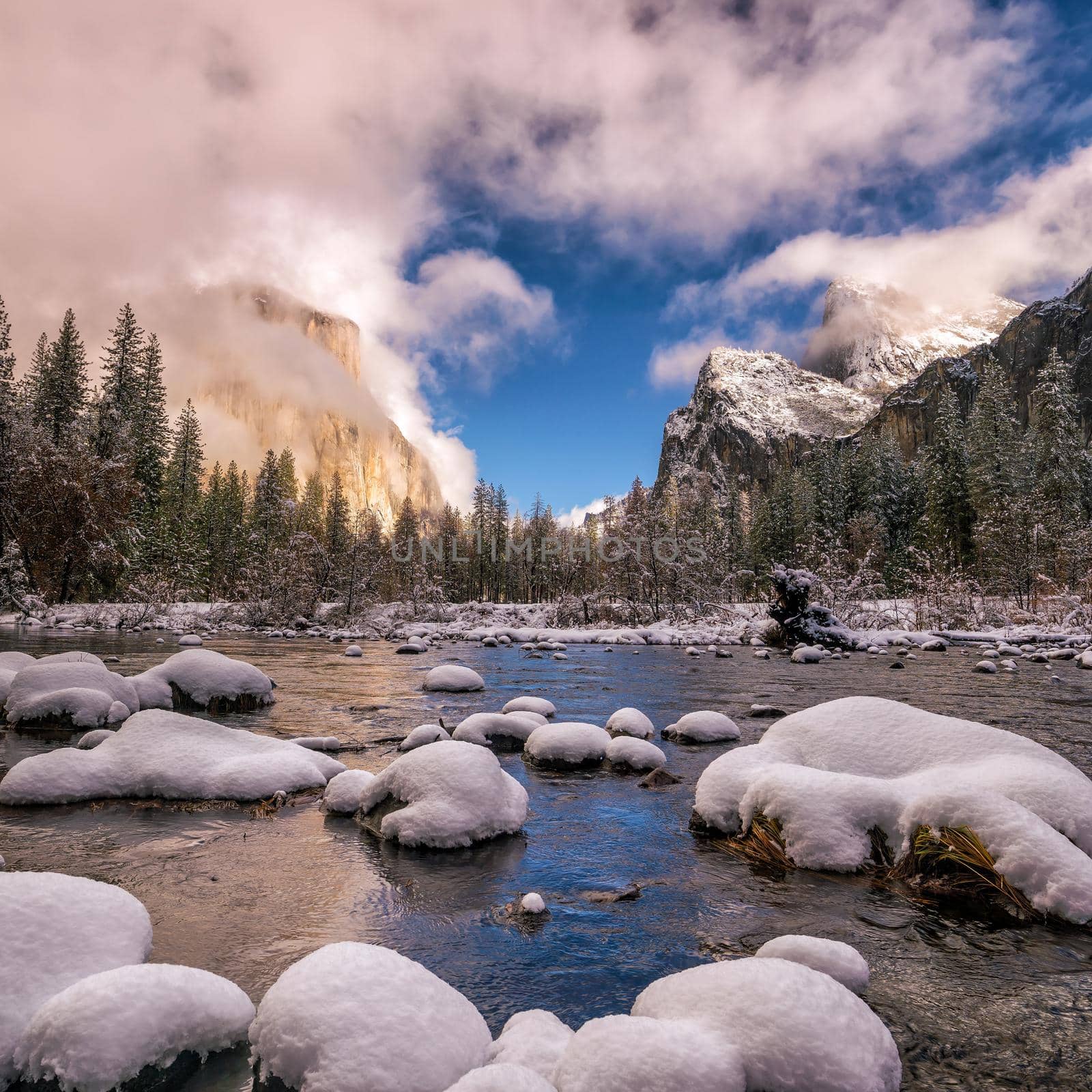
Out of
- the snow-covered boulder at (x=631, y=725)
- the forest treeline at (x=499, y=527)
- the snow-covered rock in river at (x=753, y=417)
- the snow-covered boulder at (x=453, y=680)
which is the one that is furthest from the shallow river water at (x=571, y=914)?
the snow-covered rock in river at (x=753, y=417)

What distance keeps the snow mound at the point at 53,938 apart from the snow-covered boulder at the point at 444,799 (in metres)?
1.97

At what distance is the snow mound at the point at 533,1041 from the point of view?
225cm

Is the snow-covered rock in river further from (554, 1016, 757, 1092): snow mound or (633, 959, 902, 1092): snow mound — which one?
(554, 1016, 757, 1092): snow mound

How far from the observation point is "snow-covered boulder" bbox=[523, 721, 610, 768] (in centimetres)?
683

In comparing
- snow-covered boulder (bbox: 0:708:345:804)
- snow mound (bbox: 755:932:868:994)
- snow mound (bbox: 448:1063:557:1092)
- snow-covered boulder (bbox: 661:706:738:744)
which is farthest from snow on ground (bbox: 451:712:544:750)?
snow mound (bbox: 448:1063:557:1092)

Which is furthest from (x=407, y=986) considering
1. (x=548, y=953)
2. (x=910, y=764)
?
(x=910, y=764)

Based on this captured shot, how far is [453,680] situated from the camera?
12.2 metres

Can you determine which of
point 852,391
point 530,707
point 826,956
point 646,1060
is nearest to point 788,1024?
point 646,1060

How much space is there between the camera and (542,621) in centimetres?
3881

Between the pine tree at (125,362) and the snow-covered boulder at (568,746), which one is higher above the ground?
the pine tree at (125,362)

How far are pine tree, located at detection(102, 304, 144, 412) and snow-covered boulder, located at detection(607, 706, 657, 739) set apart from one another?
45.4m

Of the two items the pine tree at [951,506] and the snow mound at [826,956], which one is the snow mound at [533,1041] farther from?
the pine tree at [951,506]

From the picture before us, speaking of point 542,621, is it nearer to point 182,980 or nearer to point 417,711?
point 417,711

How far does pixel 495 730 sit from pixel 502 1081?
5.82 m
